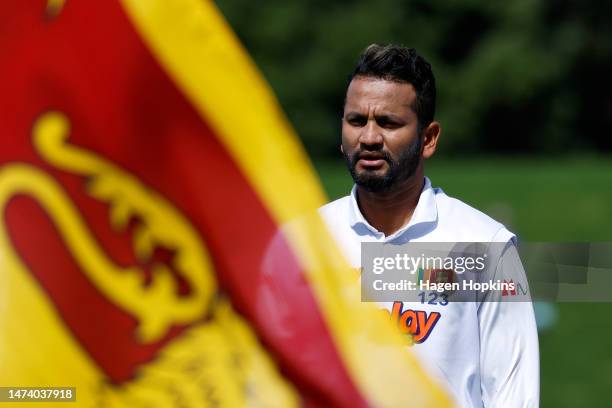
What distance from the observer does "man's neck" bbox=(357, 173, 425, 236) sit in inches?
117

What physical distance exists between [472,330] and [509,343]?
0.09 metres

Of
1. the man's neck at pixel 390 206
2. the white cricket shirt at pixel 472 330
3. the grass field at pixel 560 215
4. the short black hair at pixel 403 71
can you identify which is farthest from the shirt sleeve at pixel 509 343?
the grass field at pixel 560 215

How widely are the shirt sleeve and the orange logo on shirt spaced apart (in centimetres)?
10

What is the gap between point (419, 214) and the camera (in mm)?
2975

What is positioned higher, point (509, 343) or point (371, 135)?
point (371, 135)

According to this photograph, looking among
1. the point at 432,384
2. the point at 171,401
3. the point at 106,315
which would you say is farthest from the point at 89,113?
the point at 432,384

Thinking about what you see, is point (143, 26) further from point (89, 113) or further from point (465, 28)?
point (465, 28)

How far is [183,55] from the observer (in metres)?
2.49

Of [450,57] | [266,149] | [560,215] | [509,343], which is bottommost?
[509,343]

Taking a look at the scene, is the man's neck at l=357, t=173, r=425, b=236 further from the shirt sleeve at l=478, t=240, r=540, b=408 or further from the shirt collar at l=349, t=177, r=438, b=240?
the shirt sleeve at l=478, t=240, r=540, b=408

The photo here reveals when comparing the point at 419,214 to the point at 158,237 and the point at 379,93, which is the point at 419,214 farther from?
the point at 158,237

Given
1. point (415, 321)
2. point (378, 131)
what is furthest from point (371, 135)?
point (415, 321)

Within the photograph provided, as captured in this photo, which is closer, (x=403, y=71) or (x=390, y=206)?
(x=403, y=71)

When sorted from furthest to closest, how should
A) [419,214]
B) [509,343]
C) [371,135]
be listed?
[419,214] → [509,343] → [371,135]
